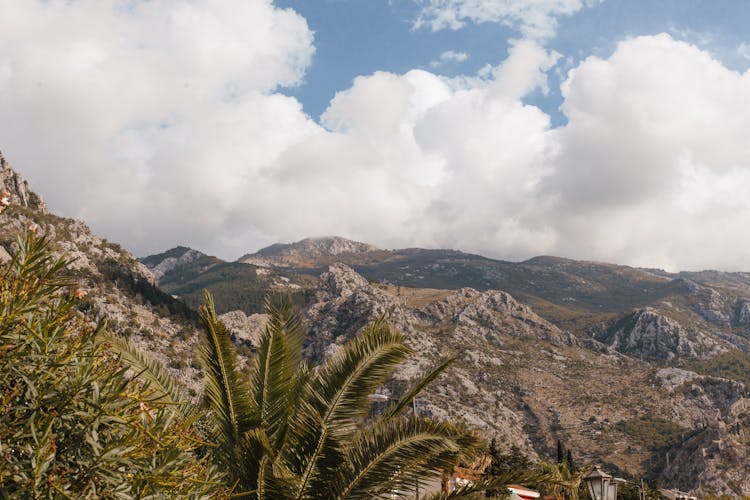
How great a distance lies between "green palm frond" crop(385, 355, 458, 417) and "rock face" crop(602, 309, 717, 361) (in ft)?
630

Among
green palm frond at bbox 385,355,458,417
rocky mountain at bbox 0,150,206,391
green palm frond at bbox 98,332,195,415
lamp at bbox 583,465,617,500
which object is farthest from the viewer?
rocky mountain at bbox 0,150,206,391

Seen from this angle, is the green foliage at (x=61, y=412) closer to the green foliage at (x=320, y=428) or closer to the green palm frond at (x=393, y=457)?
the green foliage at (x=320, y=428)

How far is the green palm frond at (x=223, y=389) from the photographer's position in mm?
8664

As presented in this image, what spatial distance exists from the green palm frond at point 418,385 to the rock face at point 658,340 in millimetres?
192006

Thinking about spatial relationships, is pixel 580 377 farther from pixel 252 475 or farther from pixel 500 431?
pixel 252 475

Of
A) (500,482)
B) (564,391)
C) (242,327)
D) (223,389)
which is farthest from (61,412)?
(564,391)

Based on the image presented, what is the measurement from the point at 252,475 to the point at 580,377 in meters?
145

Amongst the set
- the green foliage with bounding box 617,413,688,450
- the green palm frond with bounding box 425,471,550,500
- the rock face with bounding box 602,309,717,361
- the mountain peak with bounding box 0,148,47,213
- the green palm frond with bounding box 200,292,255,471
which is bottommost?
the green foliage with bounding box 617,413,688,450

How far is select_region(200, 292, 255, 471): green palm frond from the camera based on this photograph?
866 centimetres

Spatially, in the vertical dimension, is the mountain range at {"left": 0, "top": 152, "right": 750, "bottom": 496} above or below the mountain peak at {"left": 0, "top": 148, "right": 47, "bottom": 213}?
below

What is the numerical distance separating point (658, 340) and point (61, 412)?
20559 cm

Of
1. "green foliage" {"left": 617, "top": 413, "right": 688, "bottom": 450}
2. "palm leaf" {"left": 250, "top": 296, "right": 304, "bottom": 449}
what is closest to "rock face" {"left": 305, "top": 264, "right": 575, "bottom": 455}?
"green foliage" {"left": 617, "top": 413, "right": 688, "bottom": 450}

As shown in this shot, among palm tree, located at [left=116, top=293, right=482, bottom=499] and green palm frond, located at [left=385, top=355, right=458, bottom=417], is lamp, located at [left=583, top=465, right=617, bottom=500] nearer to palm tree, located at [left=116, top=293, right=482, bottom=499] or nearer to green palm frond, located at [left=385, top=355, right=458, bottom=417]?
palm tree, located at [left=116, top=293, right=482, bottom=499]

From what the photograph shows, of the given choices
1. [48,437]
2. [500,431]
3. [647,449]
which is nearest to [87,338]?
[48,437]
